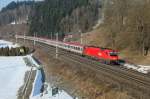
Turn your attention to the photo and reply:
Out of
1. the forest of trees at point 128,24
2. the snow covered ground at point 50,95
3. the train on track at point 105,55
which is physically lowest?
the snow covered ground at point 50,95

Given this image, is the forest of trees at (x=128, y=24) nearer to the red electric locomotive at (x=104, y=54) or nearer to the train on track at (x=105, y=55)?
the train on track at (x=105, y=55)

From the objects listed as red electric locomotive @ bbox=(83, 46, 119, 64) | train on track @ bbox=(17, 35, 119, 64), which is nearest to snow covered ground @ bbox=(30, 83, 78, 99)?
red electric locomotive @ bbox=(83, 46, 119, 64)

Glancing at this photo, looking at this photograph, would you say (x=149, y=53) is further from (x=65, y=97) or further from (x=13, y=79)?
(x=65, y=97)

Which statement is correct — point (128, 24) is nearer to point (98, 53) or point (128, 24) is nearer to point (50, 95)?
point (98, 53)

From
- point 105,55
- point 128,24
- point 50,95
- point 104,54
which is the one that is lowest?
point 50,95

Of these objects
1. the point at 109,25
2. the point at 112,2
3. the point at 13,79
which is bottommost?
the point at 13,79

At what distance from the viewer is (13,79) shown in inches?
2340

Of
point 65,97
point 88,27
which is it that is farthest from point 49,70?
point 88,27

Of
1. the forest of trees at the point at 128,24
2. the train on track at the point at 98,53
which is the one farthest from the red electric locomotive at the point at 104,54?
the forest of trees at the point at 128,24

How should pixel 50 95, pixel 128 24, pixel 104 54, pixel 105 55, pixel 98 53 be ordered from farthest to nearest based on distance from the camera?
pixel 128 24 < pixel 98 53 < pixel 104 54 < pixel 105 55 < pixel 50 95

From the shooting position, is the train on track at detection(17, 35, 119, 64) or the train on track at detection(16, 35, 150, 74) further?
the train on track at detection(17, 35, 119, 64)

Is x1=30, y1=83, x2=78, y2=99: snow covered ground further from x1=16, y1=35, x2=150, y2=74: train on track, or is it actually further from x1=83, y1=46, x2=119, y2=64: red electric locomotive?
x1=83, y1=46, x2=119, y2=64: red electric locomotive

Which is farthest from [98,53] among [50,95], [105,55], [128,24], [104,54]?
[50,95]

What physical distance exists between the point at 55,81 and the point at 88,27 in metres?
122
